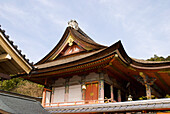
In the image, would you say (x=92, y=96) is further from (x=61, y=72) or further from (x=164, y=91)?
(x=164, y=91)

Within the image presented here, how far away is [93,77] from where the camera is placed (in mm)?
13055

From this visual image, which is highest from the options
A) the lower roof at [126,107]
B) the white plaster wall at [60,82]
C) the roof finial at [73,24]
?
the roof finial at [73,24]

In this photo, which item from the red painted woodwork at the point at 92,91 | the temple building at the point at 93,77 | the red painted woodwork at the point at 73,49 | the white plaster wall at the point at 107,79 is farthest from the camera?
the red painted woodwork at the point at 73,49

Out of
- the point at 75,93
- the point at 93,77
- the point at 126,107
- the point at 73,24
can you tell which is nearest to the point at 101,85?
the point at 93,77

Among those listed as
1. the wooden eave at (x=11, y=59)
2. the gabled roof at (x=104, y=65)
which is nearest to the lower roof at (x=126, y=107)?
the gabled roof at (x=104, y=65)

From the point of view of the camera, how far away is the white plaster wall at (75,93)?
1318 cm

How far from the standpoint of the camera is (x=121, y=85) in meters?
14.9

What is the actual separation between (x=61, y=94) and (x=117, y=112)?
20.0 feet

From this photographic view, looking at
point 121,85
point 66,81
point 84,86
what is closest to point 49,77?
point 66,81

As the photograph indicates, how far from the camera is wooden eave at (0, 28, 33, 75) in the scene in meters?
5.22

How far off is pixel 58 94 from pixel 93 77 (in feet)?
11.1

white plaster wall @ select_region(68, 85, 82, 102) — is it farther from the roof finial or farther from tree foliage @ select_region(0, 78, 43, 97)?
tree foliage @ select_region(0, 78, 43, 97)

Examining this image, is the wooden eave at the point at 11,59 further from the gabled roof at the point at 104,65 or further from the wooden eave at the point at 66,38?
the wooden eave at the point at 66,38

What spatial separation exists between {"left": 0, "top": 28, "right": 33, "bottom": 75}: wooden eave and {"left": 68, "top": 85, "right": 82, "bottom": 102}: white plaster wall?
304 inches
